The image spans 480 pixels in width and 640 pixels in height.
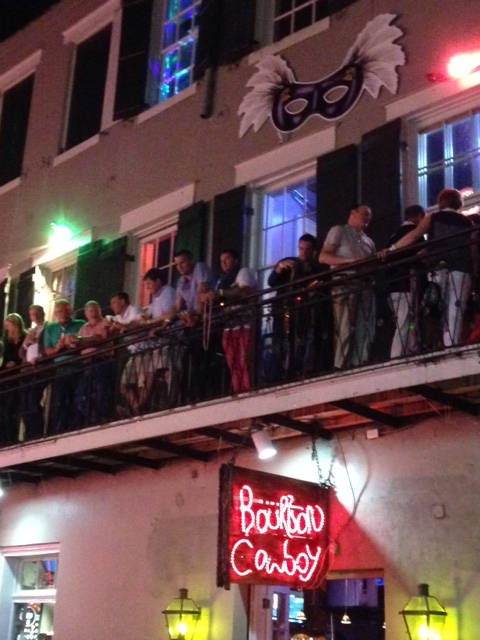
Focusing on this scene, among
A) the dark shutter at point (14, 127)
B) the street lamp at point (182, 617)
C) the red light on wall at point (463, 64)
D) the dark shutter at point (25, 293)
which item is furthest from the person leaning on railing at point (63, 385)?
the dark shutter at point (14, 127)

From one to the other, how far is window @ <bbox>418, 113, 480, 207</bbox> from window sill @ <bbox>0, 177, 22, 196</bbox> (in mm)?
7603

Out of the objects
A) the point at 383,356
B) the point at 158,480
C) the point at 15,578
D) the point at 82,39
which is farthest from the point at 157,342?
the point at 82,39

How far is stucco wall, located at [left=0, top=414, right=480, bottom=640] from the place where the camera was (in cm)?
773

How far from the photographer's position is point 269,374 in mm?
8594

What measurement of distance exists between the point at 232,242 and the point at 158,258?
1739mm

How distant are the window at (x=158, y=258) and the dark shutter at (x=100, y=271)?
10.5 inches

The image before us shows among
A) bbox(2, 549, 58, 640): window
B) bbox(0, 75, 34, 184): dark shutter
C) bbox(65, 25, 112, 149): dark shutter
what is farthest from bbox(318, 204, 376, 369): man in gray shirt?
bbox(0, 75, 34, 184): dark shutter

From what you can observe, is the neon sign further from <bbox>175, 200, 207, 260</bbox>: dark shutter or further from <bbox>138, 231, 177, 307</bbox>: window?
<bbox>138, 231, 177, 307</bbox>: window

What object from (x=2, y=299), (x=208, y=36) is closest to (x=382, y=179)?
(x=208, y=36)

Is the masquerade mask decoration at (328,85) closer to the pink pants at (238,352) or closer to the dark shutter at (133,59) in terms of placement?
the dark shutter at (133,59)

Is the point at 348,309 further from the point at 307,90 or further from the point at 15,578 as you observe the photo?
the point at 15,578

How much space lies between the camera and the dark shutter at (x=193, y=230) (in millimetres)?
11147

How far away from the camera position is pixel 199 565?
9688mm

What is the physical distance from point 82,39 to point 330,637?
9.85 metres
